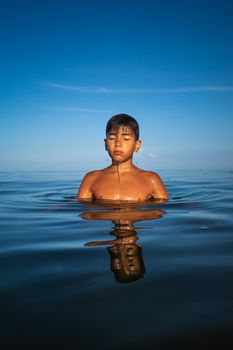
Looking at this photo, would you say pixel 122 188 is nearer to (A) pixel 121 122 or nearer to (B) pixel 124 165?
(B) pixel 124 165

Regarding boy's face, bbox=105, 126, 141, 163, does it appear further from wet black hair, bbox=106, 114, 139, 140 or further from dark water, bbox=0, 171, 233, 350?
dark water, bbox=0, 171, 233, 350

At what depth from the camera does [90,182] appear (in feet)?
14.8

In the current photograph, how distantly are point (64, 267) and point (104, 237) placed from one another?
66 cm

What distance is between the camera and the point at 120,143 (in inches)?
172

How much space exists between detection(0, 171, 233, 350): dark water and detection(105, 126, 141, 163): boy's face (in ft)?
6.56

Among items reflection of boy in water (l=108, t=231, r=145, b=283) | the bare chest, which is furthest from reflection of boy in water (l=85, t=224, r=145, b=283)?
the bare chest

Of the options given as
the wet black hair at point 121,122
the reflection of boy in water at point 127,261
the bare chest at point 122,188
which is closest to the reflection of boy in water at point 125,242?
the reflection of boy in water at point 127,261

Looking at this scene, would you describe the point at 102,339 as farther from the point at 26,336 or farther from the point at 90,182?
the point at 90,182

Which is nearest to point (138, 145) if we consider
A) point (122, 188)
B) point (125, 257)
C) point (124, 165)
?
point (124, 165)

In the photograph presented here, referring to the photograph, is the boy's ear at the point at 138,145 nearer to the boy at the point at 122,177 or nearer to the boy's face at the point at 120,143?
the boy at the point at 122,177

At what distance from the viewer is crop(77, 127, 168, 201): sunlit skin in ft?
13.8

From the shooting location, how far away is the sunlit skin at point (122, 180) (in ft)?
13.8

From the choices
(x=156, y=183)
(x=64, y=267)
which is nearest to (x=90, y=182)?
(x=156, y=183)

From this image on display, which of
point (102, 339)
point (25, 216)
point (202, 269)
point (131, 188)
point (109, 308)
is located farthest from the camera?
point (131, 188)
